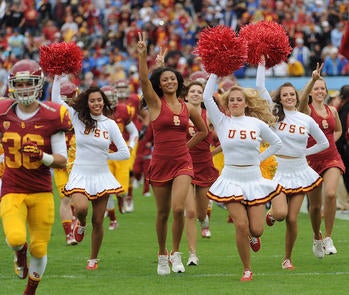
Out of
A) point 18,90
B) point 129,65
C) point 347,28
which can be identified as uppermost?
point 347,28

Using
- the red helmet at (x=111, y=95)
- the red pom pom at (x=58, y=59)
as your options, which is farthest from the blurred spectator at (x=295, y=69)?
the red pom pom at (x=58, y=59)

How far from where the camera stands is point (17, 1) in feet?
114

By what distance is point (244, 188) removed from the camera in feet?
35.5

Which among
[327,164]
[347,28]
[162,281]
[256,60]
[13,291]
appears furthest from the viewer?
[327,164]

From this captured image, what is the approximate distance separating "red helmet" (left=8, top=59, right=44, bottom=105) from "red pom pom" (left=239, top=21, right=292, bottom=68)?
312cm

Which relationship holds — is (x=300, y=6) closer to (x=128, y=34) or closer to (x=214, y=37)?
(x=128, y=34)

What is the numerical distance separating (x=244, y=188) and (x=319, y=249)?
2.10m

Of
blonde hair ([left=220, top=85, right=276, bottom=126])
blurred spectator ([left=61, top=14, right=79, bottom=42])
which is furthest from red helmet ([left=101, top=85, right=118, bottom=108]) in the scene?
blurred spectator ([left=61, top=14, right=79, bottom=42])

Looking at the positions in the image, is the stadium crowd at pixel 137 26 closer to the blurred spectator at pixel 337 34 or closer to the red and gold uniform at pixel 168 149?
the blurred spectator at pixel 337 34

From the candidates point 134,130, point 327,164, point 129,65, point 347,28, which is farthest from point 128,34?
point 347,28

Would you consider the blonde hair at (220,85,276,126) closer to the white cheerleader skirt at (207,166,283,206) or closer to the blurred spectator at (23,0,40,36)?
the white cheerleader skirt at (207,166,283,206)

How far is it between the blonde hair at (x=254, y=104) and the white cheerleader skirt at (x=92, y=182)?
1640 mm

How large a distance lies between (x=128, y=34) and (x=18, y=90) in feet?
77.3

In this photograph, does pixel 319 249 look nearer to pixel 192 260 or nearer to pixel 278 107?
pixel 192 260
